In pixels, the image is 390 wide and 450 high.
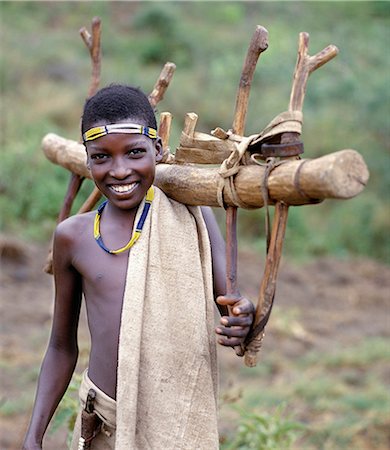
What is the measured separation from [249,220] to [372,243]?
1.60m

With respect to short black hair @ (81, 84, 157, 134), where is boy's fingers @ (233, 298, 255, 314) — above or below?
below

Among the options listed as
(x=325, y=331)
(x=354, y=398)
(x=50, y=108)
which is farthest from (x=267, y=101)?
(x=354, y=398)

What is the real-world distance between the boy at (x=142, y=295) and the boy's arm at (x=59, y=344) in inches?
0.5

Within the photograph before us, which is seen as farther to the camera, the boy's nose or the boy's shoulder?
the boy's shoulder

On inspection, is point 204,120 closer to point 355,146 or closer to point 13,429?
point 355,146

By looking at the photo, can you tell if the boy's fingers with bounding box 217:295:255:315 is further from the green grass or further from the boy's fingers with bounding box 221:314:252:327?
the green grass

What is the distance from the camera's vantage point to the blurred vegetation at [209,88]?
9.26m

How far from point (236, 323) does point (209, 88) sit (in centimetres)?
1229

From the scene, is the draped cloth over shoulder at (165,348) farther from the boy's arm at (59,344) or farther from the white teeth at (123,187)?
the boy's arm at (59,344)

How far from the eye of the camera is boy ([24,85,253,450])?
5.96 feet

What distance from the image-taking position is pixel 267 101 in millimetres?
12438

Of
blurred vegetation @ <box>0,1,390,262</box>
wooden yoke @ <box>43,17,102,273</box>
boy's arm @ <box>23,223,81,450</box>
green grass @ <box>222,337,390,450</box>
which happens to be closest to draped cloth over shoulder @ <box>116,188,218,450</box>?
boy's arm @ <box>23,223,81,450</box>

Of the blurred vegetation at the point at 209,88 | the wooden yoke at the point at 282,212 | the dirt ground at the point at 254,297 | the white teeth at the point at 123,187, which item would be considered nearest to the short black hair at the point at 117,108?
the white teeth at the point at 123,187

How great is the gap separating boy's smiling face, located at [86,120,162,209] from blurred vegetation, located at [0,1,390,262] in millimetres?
5917
